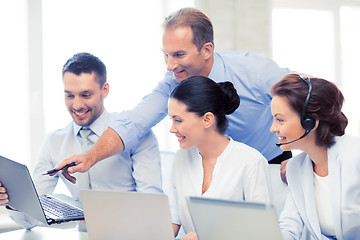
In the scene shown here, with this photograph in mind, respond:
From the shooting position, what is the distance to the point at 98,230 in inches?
58.1

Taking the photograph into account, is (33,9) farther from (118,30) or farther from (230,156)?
(230,156)

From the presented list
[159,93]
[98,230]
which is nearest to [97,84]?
[159,93]

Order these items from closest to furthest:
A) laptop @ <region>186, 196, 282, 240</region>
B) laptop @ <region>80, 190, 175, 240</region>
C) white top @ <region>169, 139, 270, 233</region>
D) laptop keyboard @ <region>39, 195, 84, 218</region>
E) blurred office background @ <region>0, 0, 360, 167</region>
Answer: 1. laptop @ <region>186, 196, 282, 240</region>
2. laptop @ <region>80, 190, 175, 240</region>
3. laptop keyboard @ <region>39, 195, 84, 218</region>
4. white top @ <region>169, 139, 270, 233</region>
5. blurred office background @ <region>0, 0, 360, 167</region>

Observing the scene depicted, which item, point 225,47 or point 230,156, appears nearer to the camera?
point 230,156

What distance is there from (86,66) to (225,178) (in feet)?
3.06

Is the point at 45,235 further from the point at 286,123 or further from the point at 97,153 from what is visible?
the point at 286,123

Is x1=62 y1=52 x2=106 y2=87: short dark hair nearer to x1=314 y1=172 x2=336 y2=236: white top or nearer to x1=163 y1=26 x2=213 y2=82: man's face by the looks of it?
x1=163 y1=26 x2=213 y2=82: man's face

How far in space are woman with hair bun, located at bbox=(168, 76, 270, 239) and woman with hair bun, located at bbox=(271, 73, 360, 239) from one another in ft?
0.61

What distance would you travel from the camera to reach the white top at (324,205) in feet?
5.50

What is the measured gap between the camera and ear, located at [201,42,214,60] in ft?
7.28

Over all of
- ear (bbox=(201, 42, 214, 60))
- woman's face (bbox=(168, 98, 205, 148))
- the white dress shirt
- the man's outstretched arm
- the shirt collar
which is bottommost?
the white dress shirt

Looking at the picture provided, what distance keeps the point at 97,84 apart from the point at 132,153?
38 cm

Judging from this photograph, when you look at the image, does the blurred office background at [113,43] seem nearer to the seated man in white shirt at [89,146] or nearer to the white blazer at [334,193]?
the seated man in white shirt at [89,146]

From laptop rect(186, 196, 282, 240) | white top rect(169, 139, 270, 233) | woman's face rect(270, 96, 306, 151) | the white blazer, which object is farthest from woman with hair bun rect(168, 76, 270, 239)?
laptop rect(186, 196, 282, 240)
